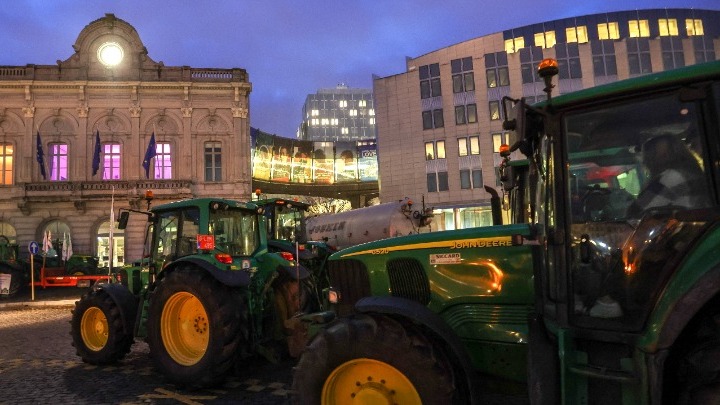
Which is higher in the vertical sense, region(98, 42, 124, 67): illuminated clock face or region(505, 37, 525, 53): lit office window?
region(505, 37, 525, 53): lit office window

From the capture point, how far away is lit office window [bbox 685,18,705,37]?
4012 centimetres

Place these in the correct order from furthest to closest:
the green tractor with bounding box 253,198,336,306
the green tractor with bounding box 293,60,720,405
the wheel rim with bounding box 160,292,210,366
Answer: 1. the green tractor with bounding box 253,198,336,306
2. the wheel rim with bounding box 160,292,210,366
3. the green tractor with bounding box 293,60,720,405

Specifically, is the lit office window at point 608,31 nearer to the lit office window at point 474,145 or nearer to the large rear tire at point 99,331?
the lit office window at point 474,145

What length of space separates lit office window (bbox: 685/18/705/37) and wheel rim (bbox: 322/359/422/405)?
4789 centimetres

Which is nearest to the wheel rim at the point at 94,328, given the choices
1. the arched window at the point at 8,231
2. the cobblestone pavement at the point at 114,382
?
the cobblestone pavement at the point at 114,382

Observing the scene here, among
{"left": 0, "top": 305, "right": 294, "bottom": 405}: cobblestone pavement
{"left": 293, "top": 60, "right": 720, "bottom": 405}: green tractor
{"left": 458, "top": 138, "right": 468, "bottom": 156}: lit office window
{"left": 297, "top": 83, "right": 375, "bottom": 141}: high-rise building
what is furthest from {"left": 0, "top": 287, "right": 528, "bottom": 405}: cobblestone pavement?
{"left": 297, "top": 83, "right": 375, "bottom": 141}: high-rise building

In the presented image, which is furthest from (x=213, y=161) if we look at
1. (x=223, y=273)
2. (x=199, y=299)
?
(x=199, y=299)

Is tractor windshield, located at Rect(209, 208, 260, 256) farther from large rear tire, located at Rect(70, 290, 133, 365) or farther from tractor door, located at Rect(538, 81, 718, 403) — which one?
tractor door, located at Rect(538, 81, 718, 403)

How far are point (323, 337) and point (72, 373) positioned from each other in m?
5.18

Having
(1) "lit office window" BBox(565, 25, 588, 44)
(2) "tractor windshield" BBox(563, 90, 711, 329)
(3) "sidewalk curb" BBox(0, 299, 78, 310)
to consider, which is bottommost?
(3) "sidewalk curb" BBox(0, 299, 78, 310)

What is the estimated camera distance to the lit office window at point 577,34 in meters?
40.5

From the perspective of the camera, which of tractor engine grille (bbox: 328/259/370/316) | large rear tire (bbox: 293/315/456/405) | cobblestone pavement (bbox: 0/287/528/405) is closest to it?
large rear tire (bbox: 293/315/456/405)

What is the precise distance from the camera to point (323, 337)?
368cm

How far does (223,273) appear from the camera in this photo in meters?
6.23
